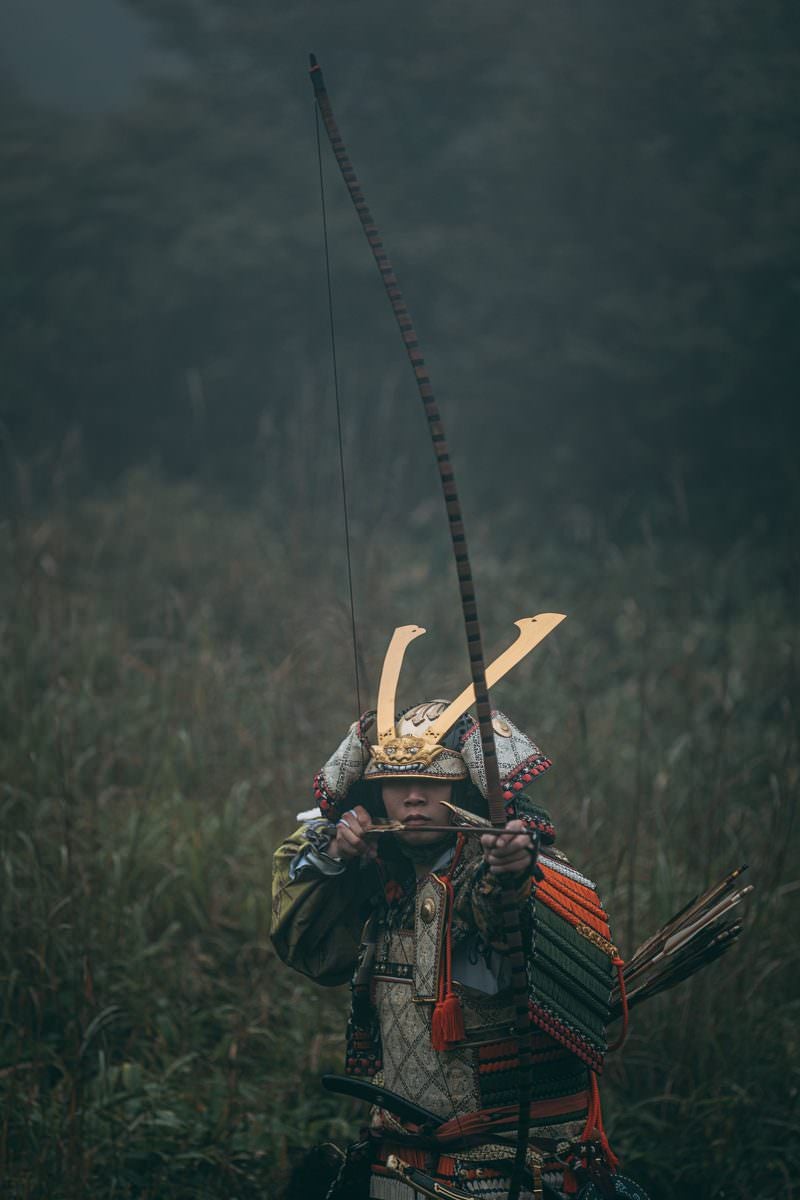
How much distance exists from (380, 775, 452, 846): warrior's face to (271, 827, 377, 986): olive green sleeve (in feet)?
0.74

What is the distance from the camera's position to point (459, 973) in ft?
6.97

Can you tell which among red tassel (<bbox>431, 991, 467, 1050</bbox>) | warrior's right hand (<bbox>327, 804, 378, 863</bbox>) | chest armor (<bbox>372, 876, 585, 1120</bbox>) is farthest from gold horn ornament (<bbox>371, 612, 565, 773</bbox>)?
red tassel (<bbox>431, 991, 467, 1050</bbox>)

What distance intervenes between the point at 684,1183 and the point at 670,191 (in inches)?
263

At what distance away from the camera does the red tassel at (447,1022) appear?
2084mm

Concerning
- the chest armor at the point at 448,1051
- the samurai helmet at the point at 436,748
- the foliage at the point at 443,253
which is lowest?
the chest armor at the point at 448,1051

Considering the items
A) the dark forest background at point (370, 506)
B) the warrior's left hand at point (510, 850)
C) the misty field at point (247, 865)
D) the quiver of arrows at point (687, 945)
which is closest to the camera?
the warrior's left hand at point (510, 850)

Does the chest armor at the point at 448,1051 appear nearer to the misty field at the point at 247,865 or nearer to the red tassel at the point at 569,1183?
the red tassel at the point at 569,1183

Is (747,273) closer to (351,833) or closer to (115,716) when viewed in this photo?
(115,716)

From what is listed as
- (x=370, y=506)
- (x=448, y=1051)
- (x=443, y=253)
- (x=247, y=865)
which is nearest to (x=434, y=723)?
(x=448, y=1051)

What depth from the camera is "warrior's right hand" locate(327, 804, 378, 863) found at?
2.18 m

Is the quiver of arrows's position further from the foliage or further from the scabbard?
→ the foliage

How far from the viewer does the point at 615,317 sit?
8258mm

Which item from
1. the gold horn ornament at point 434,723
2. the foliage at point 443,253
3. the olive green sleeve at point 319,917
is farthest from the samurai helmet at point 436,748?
the foliage at point 443,253

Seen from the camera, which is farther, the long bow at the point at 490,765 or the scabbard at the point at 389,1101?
the scabbard at the point at 389,1101
